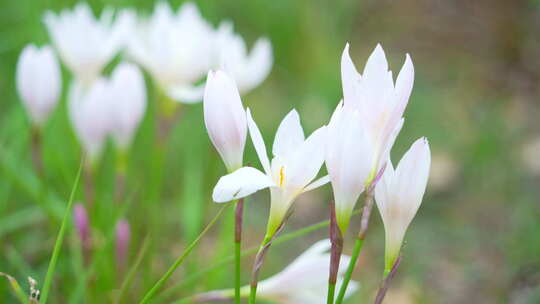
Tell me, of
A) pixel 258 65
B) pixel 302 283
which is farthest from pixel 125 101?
pixel 302 283

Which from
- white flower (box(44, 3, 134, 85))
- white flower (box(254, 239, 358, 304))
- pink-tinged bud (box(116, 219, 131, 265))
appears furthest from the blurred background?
white flower (box(44, 3, 134, 85))

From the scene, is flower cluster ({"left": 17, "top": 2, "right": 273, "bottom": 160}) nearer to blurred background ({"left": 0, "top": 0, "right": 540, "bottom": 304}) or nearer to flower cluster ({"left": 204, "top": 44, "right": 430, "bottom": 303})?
blurred background ({"left": 0, "top": 0, "right": 540, "bottom": 304})

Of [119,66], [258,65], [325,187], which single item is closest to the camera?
[119,66]

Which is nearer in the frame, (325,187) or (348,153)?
(348,153)

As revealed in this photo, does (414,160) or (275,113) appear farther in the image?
(275,113)

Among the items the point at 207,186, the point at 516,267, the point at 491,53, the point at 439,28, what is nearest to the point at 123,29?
the point at 207,186

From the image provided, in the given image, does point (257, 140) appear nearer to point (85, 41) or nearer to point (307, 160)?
point (307, 160)

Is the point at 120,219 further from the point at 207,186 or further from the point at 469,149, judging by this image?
the point at 469,149
